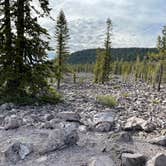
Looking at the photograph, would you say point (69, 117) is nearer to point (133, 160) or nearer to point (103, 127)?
point (103, 127)

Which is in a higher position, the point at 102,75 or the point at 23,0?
the point at 23,0

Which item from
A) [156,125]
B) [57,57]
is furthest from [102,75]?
[156,125]

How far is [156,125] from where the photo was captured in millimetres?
10523

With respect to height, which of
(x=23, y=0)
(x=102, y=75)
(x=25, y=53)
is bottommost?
(x=102, y=75)

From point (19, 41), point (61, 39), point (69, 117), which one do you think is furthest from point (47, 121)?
point (61, 39)

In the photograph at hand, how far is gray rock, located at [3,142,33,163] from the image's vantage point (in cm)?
723

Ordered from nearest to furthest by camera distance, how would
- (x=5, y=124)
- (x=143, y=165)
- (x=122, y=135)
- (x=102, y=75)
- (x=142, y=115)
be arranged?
(x=143, y=165) < (x=122, y=135) < (x=5, y=124) < (x=142, y=115) < (x=102, y=75)

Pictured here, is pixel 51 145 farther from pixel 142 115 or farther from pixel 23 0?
pixel 23 0

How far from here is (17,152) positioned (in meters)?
7.38

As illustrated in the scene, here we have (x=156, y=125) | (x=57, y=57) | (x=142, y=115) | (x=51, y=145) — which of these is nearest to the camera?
(x=51, y=145)

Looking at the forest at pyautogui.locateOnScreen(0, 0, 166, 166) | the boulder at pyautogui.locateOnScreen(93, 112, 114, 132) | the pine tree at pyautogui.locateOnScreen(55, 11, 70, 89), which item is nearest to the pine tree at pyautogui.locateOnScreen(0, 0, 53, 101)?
the forest at pyautogui.locateOnScreen(0, 0, 166, 166)

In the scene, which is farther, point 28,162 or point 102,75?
point 102,75

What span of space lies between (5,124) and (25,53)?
6147 mm

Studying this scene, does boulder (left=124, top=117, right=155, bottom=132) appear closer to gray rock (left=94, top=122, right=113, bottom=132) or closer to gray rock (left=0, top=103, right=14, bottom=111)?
gray rock (left=94, top=122, right=113, bottom=132)
